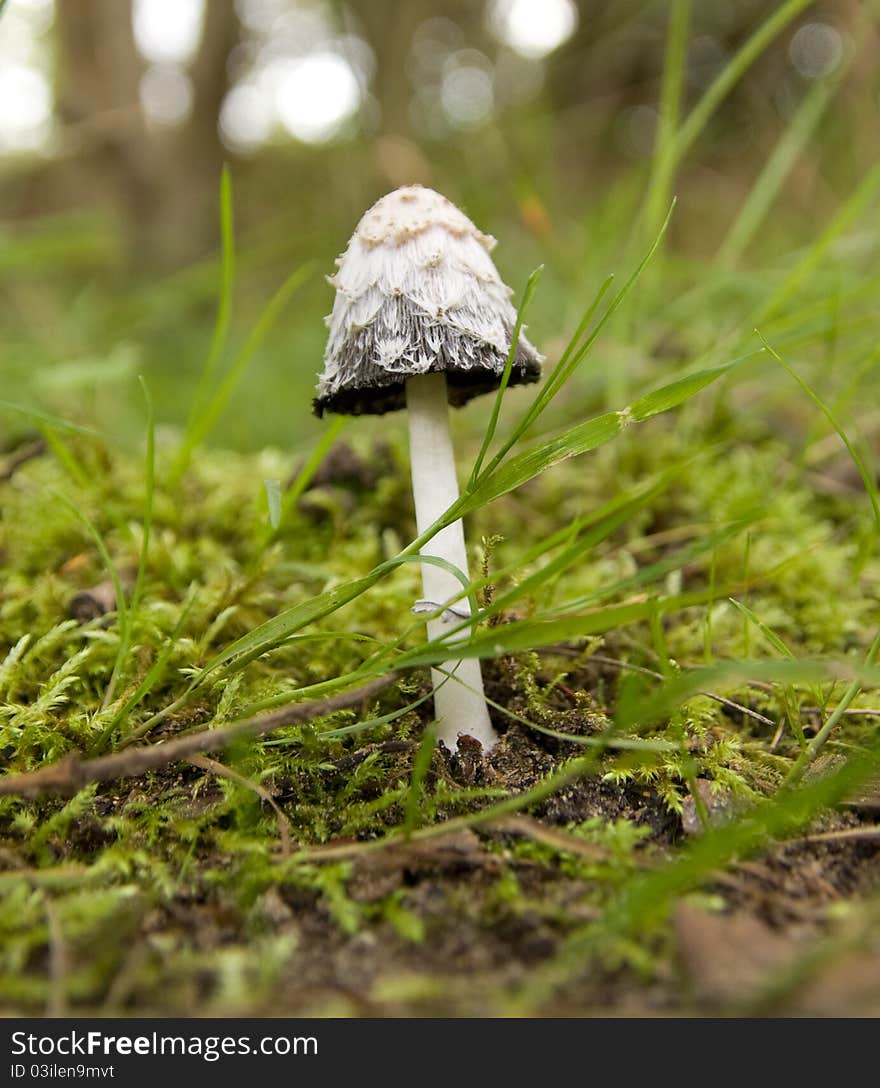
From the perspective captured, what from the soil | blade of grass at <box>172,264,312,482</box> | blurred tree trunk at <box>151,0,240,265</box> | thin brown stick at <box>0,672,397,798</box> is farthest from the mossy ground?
blurred tree trunk at <box>151,0,240,265</box>

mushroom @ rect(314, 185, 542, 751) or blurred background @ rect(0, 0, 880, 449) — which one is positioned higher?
blurred background @ rect(0, 0, 880, 449)

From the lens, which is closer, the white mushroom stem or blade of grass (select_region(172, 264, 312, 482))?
the white mushroom stem

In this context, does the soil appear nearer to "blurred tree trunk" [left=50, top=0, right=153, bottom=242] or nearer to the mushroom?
the mushroom

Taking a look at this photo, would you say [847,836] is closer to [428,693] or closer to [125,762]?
[428,693]

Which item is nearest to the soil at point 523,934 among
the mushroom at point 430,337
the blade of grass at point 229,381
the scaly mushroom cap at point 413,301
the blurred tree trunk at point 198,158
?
the mushroom at point 430,337

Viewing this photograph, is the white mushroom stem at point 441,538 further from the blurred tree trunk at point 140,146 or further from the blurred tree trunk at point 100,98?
the blurred tree trunk at point 140,146

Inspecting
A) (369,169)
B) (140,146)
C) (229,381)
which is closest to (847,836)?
(229,381)
